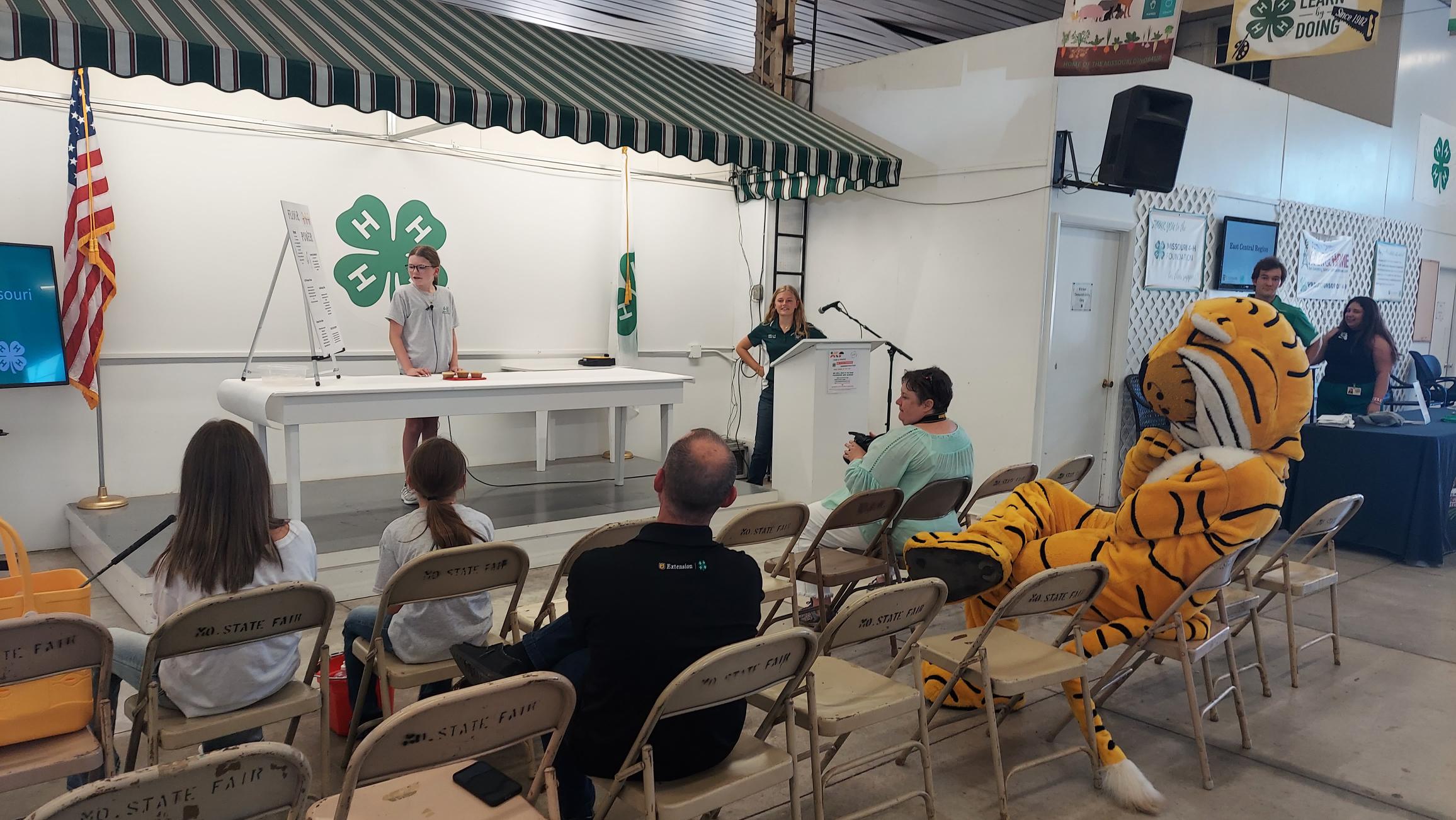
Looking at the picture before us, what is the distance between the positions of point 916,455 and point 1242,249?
16.6 ft

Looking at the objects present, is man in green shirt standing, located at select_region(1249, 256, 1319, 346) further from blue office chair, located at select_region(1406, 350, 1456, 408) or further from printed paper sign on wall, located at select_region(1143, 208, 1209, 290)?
blue office chair, located at select_region(1406, 350, 1456, 408)

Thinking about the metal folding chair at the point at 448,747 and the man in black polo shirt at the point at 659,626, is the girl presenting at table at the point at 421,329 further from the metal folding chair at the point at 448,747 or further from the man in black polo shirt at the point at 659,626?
the metal folding chair at the point at 448,747

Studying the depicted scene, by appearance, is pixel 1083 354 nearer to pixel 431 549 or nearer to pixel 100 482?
pixel 431 549

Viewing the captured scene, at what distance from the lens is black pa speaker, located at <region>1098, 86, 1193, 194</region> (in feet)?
18.9

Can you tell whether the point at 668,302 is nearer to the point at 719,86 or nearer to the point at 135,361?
the point at 719,86

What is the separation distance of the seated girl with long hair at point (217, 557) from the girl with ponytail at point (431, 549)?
1.23 feet

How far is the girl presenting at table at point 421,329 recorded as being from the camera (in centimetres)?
552

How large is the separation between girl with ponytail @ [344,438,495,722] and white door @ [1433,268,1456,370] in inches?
455

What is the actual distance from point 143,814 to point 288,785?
22 centimetres

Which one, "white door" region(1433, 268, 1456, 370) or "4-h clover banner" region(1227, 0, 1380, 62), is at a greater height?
"4-h clover banner" region(1227, 0, 1380, 62)

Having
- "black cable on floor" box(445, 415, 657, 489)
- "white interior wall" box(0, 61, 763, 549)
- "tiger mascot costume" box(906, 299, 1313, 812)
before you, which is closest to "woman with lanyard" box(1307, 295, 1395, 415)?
"tiger mascot costume" box(906, 299, 1313, 812)

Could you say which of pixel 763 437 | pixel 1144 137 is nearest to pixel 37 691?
Result: pixel 763 437

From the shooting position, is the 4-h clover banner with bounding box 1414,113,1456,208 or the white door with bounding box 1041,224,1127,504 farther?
the 4-h clover banner with bounding box 1414,113,1456,208

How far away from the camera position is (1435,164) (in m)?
9.66
